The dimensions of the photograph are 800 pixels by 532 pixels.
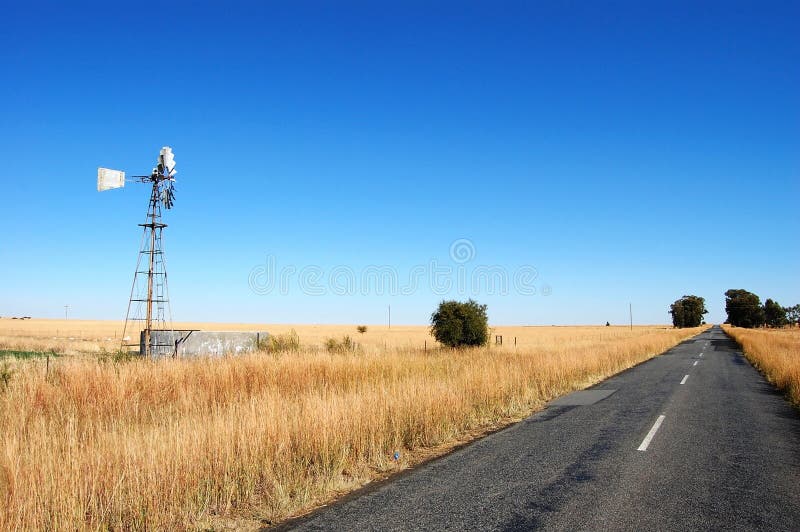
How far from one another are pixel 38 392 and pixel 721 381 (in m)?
20.1

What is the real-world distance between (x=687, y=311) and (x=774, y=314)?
882 inches

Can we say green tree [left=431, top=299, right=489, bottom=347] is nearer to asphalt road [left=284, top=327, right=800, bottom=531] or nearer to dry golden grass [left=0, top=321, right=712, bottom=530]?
dry golden grass [left=0, top=321, right=712, bottom=530]

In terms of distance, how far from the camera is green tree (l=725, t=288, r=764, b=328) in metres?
124

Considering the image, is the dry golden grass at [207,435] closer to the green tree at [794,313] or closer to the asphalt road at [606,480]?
the asphalt road at [606,480]

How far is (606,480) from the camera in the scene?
20.3 ft

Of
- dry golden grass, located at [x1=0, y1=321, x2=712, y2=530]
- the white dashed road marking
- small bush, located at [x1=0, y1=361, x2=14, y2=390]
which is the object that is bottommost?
the white dashed road marking

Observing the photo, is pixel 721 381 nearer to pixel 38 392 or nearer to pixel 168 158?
pixel 38 392

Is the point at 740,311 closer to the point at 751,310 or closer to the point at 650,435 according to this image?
the point at 751,310

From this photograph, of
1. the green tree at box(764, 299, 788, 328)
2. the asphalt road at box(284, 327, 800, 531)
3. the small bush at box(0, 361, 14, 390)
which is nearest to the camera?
the asphalt road at box(284, 327, 800, 531)

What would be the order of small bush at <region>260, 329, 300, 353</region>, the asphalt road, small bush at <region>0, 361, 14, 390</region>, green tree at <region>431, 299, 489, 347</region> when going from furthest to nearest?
1. green tree at <region>431, 299, 489, 347</region>
2. small bush at <region>260, 329, 300, 353</region>
3. small bush at <region>0, 361, 14, 390</region>
4. the asphalt road

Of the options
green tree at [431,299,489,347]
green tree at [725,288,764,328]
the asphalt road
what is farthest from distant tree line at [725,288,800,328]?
the asphalt road

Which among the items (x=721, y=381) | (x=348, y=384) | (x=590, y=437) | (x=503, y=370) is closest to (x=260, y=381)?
(x=348, y=384)

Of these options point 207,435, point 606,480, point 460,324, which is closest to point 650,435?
point 606,480

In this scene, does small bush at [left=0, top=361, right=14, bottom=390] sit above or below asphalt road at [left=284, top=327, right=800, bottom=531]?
above
